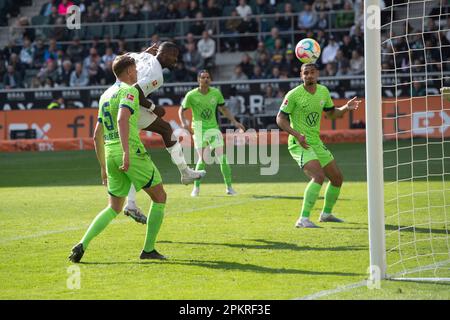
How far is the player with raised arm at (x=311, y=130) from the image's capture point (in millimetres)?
11781

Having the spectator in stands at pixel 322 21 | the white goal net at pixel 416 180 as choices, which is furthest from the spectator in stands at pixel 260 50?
the white goal net at pixel 416 180

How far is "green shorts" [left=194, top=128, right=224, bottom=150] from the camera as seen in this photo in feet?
54.0

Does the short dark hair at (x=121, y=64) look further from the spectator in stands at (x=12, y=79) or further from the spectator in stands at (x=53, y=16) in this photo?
the spectator in stands at (x=53, y=16)

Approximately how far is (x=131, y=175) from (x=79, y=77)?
21.8m

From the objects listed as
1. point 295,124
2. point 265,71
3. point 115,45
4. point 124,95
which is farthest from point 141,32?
point 124,95

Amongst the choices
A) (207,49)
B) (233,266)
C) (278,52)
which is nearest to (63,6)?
(207,49)

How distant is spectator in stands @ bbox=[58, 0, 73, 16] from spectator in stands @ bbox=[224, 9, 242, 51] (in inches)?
261

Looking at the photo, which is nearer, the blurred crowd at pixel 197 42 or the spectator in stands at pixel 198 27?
the blurred crowd at pixel 197 42

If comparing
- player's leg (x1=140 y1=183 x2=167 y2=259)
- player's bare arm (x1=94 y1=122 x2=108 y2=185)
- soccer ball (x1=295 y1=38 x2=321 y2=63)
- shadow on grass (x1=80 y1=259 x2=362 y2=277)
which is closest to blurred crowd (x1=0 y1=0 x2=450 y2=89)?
soccer ball (x1=295 y1=38 x2=321 y2=63)

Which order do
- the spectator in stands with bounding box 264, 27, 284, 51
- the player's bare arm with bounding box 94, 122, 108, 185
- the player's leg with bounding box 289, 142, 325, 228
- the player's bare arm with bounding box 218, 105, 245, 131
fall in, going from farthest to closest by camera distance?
the spectator in stands with bounding box 264, 27, 284, 51 < the player's bare arm with bounding box 218, 105, 245, 131 < the player's leg with bounding box 289, 142, 325, 228 < the player's bare arm with bounding box 94, 122, 108, 185

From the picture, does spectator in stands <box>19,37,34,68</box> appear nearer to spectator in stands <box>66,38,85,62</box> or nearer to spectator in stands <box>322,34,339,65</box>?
spectator in stands <box>66,38,85,62</box>

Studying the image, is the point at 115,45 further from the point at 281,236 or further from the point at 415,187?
the point at 281,236

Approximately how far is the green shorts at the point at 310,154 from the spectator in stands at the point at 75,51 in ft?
68.7

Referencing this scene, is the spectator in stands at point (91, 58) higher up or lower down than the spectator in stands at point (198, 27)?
lower down
